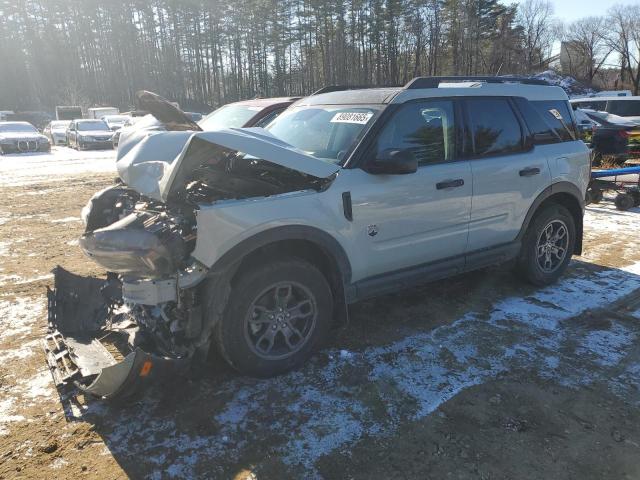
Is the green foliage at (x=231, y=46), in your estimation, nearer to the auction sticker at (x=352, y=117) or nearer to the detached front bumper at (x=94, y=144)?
the detached front bumper at (x=94, y=144)

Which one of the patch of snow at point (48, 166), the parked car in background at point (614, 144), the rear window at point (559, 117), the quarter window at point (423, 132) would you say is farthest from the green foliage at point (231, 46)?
the quarter window at point (423, 132)

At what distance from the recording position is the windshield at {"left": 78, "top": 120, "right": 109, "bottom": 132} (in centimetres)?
2435

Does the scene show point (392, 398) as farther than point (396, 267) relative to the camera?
No

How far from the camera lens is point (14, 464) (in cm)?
264

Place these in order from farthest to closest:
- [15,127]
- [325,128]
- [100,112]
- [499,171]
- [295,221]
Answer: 1. [100,112]
2. [15,127]
3. [499,171]
4. [325,128]
5. [295,221]

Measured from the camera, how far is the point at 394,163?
136 inches

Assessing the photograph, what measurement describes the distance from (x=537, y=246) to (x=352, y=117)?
2469 mm

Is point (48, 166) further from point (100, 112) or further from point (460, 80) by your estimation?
point (100, 112)

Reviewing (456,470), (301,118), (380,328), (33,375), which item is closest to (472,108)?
(301,118)

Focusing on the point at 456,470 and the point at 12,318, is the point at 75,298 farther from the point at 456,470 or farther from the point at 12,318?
the point at 456,470

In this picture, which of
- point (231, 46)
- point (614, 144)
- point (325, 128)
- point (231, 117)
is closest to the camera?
point (325, 128)

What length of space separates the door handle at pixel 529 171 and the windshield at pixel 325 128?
5.49 feet

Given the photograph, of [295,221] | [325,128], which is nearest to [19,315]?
[295,221]

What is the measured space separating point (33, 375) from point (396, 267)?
279cm
